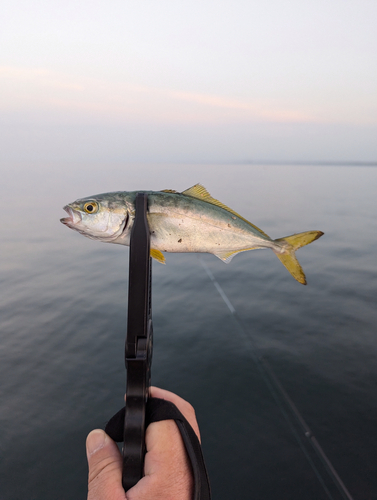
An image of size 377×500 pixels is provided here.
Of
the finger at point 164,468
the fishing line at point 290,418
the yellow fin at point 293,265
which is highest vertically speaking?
the yellow fin at point 293,265

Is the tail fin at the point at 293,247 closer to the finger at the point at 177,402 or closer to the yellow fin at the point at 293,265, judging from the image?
the yellow fin at the point at 293,265

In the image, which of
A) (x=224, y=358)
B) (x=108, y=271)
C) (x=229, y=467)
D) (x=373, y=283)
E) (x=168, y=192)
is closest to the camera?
(x=168, y=192)

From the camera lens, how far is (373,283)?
3020 cm

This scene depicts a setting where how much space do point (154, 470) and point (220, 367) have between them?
64.0ft

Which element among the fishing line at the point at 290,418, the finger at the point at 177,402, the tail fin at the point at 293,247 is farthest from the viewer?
the fishing line at the point at 290,418

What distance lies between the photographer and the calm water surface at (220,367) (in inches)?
589

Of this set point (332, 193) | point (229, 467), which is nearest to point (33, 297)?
point (229, 467)

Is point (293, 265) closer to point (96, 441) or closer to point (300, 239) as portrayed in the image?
point (300, 239)

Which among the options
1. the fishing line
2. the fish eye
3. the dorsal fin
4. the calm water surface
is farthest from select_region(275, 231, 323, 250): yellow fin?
the fishing line

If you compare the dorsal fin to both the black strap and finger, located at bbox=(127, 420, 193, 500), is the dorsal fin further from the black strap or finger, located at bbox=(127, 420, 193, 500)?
finger, located at bbox=(127, 420, 193, 500)

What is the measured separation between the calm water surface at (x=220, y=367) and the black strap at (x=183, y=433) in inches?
367

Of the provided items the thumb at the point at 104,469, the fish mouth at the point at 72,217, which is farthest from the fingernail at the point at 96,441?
the fish mouth at the point at 72,217

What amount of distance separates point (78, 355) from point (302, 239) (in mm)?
23021

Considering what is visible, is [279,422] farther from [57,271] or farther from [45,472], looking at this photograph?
[57,271]
